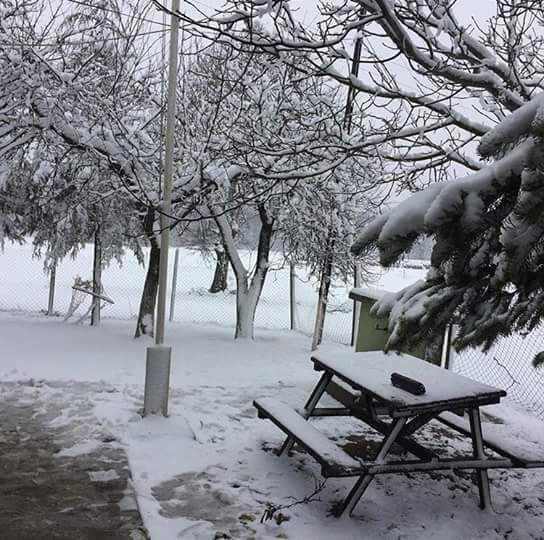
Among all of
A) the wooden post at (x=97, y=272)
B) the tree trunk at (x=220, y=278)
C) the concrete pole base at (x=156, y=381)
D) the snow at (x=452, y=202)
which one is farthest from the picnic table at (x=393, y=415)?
the tree trunk at (x=220, y=278)

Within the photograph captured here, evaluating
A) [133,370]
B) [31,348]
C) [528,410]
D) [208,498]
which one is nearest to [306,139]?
[208,498]

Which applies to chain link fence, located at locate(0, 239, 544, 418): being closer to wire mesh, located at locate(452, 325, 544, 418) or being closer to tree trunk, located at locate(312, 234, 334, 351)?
wire mesh, located at locate(452, 325, 544, 418)

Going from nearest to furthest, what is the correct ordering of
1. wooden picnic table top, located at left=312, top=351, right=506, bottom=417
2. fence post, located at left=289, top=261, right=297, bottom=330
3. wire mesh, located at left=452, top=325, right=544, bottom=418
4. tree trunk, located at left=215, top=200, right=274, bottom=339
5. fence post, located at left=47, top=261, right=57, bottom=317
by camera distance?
wooden picnic table top, located at left=312, top=351, right=506, bottom=417 < wire mesh, located at left=452, top=325, right=544, bottom=418 < tree trunk, located at left=215, top=200, right=274, bottom=339 < fence post, located at left=289, top=261, right=297, bottom=330 < fence post, located at left=47, top=261, right=57, bottom=317

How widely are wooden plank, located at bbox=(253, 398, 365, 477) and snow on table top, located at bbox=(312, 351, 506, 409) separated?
415 millimetres

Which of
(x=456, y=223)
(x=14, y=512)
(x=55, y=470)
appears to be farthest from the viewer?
(x=55, y=470)

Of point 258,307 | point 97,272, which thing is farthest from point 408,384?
point 258,307

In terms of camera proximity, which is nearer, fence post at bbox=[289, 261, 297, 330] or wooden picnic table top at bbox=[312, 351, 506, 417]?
wooden picnic table top at bbox=[312, 351, 506, 417]

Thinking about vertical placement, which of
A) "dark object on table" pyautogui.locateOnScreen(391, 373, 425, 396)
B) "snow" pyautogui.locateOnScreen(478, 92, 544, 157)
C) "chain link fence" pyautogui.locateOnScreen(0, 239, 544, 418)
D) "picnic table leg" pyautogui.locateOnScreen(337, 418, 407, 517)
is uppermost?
"snow" pyautogui.locateOnScreen(478, 92, 544, 157)

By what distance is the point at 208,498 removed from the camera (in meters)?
3.48

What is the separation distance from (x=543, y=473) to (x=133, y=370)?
14.7 ft

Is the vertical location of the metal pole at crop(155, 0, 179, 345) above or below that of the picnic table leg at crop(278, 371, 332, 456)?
above

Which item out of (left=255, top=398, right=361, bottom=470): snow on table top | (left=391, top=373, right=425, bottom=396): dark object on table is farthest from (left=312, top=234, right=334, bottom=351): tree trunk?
(left=391, top=373, right=425, bottom=396): dark object on table

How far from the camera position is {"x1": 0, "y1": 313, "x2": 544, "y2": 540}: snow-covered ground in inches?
128

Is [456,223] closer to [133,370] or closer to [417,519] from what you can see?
[417,519]
